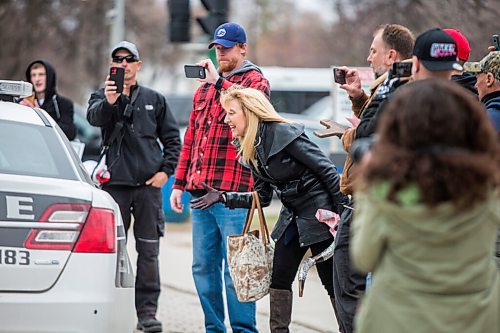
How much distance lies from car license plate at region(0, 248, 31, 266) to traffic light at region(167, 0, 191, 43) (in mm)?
8716

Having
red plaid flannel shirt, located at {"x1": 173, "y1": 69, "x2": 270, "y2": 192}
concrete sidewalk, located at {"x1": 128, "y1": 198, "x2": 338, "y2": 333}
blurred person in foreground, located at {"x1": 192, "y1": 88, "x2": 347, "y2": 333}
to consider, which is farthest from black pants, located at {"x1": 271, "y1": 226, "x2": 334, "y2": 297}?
concrete sidewalk, located at {"x1": 128, "y1": 198, "x2": 338, "y2": 333}

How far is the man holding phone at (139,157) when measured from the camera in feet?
23.9

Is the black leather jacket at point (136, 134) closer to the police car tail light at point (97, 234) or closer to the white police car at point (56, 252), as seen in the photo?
the white police car at point (56, 252)

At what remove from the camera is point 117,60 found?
7504 mm

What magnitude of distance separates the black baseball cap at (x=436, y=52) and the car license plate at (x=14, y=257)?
1.99m

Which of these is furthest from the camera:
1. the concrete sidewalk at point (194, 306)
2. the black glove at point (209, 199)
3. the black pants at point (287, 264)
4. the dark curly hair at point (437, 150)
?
the concrete sidewalk at point (194, 306)

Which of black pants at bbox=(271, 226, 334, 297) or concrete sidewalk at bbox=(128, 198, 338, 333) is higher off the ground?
black pants at bbox=(271, 226, 334, 297)

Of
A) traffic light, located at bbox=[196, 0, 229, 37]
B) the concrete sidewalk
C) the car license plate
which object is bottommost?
the concrete sidewalk

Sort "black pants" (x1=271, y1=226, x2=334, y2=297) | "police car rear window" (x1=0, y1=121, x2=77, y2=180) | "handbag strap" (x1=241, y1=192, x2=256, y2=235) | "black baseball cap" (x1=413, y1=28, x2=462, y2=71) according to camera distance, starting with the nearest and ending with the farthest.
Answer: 1. "black baseball cap" (x1=413, y1=28, x2=462, y2=71)
2. "police car rear window" (x1=0, y1=121, x2=77, y2=180)
3. "black pants" (x1=271, y1=226, x2=334, y2=297)
4. "handbag strap" (x1=241, y1=192, x2=256, y2=235)

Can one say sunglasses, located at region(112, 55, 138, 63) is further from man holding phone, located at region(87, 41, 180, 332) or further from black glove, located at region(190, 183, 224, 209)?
black glove, located at region(190, 183, 224, 209)

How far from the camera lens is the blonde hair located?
586 centimetres

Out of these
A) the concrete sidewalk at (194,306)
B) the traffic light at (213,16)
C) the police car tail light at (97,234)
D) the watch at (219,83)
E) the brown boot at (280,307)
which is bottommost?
the concrete sidewalk at (194,306)

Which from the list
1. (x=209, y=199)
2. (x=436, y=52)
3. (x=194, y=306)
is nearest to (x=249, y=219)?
(x=209, y=199)

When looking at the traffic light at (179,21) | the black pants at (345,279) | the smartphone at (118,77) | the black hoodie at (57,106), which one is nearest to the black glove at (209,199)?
the black pants at (345,279)
